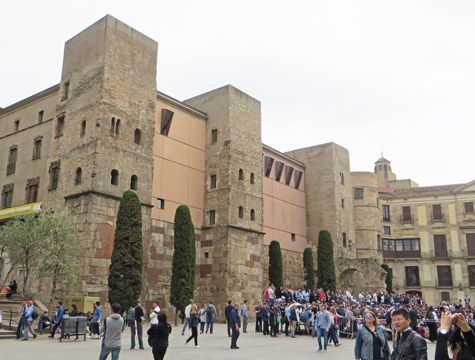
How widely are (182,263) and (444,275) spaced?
36689mm

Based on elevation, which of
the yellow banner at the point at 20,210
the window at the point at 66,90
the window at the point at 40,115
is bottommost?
the yellow banner at the point at 20,210

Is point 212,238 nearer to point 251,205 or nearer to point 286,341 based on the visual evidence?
point 251,205

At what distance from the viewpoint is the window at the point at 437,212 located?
52.4 m

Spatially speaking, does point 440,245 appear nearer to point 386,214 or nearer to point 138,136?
point 386,214

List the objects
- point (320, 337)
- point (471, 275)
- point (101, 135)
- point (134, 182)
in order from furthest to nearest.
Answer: point (471, 275) < point (134, 182) < point (101, 135) < point (320, 337)

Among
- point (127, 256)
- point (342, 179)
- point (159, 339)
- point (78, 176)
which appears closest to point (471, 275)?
point (342, 179)

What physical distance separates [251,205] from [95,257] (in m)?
12.5

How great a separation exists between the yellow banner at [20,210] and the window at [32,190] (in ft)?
1.54

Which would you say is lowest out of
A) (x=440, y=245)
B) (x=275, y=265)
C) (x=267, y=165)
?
(x=275, y=265)

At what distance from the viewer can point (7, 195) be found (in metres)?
30.5

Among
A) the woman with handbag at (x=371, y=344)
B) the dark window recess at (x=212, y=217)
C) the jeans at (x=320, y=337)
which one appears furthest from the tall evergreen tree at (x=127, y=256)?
the woman with handbag at (x=371, y=344)

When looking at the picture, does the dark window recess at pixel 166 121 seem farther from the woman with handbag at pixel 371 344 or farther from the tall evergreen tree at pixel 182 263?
the woman with handbag at pixel 371 344

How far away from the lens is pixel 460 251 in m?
50.5

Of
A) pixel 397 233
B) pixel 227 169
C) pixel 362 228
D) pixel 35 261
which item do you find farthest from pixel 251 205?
pixel 397 233
